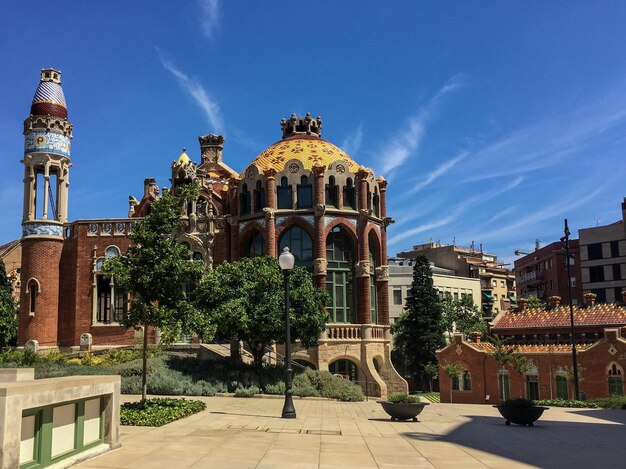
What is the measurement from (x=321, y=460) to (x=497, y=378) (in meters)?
30.3

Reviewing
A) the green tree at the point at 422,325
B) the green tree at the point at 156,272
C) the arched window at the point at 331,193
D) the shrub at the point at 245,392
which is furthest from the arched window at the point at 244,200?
the green tree at the point at 422,325

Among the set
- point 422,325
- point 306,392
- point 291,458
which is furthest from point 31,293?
point 422,325

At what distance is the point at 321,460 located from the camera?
11570 mm

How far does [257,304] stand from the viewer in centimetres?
2981

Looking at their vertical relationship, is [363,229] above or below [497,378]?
above

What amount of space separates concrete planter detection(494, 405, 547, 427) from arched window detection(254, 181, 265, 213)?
22978 millimetres

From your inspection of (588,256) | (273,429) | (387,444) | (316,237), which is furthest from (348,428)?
(588,256)

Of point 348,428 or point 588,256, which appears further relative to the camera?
point 588,256

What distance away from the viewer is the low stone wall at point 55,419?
8688mm

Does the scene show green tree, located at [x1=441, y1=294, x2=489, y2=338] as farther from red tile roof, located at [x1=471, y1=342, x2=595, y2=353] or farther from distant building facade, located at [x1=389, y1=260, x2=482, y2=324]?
red tile roof, located at [x1=471, y1=342, x2=595, y2=353]

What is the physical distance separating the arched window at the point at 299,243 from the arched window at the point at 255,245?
4.76ft

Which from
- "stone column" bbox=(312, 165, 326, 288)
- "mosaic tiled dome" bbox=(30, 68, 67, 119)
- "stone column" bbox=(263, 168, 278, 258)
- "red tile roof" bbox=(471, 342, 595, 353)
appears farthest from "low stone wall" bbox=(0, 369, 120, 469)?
"red tile roof" bbox=(471, 342, 595, 353)

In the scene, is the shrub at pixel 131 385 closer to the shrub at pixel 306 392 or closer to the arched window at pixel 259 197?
the shrub at pixel 306 392

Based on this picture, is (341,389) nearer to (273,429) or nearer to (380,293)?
(380,293)
